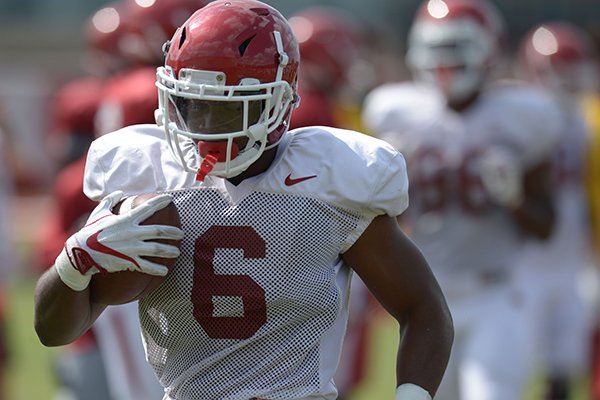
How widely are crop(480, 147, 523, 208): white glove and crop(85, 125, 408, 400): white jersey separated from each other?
7.21 ft

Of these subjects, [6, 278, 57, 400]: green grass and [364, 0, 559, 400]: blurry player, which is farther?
[6, 278, 57, 400]: green grass

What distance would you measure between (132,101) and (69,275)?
2.00 metres

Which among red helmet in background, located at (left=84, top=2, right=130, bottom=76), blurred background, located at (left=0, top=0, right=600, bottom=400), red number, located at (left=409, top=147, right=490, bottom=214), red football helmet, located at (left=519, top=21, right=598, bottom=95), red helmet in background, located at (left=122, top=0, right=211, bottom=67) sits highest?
red helmet in background, located at (left=122, top=0, right=211, bottom=67)

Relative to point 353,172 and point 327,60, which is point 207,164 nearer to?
point 353,172

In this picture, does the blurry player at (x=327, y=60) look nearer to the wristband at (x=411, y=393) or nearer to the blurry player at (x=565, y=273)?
the blurry player at (x=565, y=273)

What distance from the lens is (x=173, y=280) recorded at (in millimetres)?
2906

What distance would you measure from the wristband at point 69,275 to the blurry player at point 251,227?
0.02 metres

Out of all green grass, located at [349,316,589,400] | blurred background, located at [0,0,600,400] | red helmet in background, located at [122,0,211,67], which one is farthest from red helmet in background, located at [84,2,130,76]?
blurred background, located at [0,0,600,400]

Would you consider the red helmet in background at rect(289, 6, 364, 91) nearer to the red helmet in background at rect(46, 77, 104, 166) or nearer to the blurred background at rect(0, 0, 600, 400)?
the red helmet in background at rect(46, 77, 104, 166)

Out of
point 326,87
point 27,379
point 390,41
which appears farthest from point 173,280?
point 390,41

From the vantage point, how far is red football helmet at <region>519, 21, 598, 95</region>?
715 centimetres

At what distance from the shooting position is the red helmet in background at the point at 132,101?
4637mm

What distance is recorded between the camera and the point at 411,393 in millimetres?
2938

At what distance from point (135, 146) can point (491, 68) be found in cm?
291
